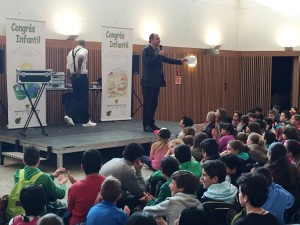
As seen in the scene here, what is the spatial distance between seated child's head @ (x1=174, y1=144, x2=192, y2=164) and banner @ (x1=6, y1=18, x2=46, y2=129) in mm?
4508

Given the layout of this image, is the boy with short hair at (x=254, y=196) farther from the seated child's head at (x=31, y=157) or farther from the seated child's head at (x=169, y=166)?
the seated child's head at (x=31, y=157)

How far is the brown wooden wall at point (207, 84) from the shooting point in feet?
36.1

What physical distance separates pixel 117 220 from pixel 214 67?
33.5ft

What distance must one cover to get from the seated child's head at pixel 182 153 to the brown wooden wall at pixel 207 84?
6029 millimetres

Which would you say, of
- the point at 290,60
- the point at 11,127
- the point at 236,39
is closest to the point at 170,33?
the point at 236,39

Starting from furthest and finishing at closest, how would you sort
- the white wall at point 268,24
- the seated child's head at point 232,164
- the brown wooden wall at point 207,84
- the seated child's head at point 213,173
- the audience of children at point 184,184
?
the white wall at point 268,24, the brown wooden wall at point 207,84, the seated child's head at point 232,164, the seated child's head at point 213,173, the audience of children at point 184,184

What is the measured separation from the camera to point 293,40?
493 inches

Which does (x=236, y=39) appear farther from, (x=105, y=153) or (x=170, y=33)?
(x=105, y=153)

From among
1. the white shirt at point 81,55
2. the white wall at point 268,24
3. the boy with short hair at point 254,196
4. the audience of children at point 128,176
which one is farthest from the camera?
the white wall at point 268,24

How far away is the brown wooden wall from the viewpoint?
36.1ft

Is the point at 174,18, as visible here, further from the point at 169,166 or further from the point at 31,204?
the point at 31,204

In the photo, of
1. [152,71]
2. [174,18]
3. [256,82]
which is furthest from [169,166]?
[256,82]

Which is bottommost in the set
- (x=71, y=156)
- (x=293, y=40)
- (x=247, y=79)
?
(x=71, y=156)

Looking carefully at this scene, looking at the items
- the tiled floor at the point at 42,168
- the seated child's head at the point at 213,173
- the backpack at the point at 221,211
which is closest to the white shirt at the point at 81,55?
the tiled floor at the point at 42,168
